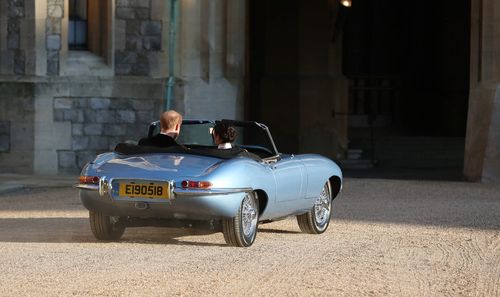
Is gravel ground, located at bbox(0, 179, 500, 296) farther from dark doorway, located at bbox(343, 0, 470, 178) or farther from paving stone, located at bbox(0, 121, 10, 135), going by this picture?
dark doorway, located at bbox(343, 0, 470, 178)

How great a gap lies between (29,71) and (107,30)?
148cm

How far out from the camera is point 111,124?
71.9 ft

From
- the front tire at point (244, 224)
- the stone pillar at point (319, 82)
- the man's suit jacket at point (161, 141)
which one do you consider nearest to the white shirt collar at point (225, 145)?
the man's suit jacket at point (161, 141)

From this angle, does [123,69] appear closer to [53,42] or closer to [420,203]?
[53,42]

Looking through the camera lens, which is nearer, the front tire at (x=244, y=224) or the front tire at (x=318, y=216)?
the front tire at (x=244, y=224)

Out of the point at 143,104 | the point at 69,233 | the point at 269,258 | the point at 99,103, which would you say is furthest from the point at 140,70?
the point at 269,258

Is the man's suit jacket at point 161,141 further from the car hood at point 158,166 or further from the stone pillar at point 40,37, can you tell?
the stone pillar at point 40,37

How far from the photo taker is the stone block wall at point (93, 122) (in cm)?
2173

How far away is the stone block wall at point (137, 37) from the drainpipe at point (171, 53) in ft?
0.64

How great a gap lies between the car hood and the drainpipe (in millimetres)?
10901

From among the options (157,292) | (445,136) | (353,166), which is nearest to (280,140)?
(353,166)

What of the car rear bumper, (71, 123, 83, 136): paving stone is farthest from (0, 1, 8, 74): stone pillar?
the car rear bumper

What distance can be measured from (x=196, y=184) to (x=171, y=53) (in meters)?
11.8

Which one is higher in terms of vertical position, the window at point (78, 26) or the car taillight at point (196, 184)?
the window at point (78, 26)
